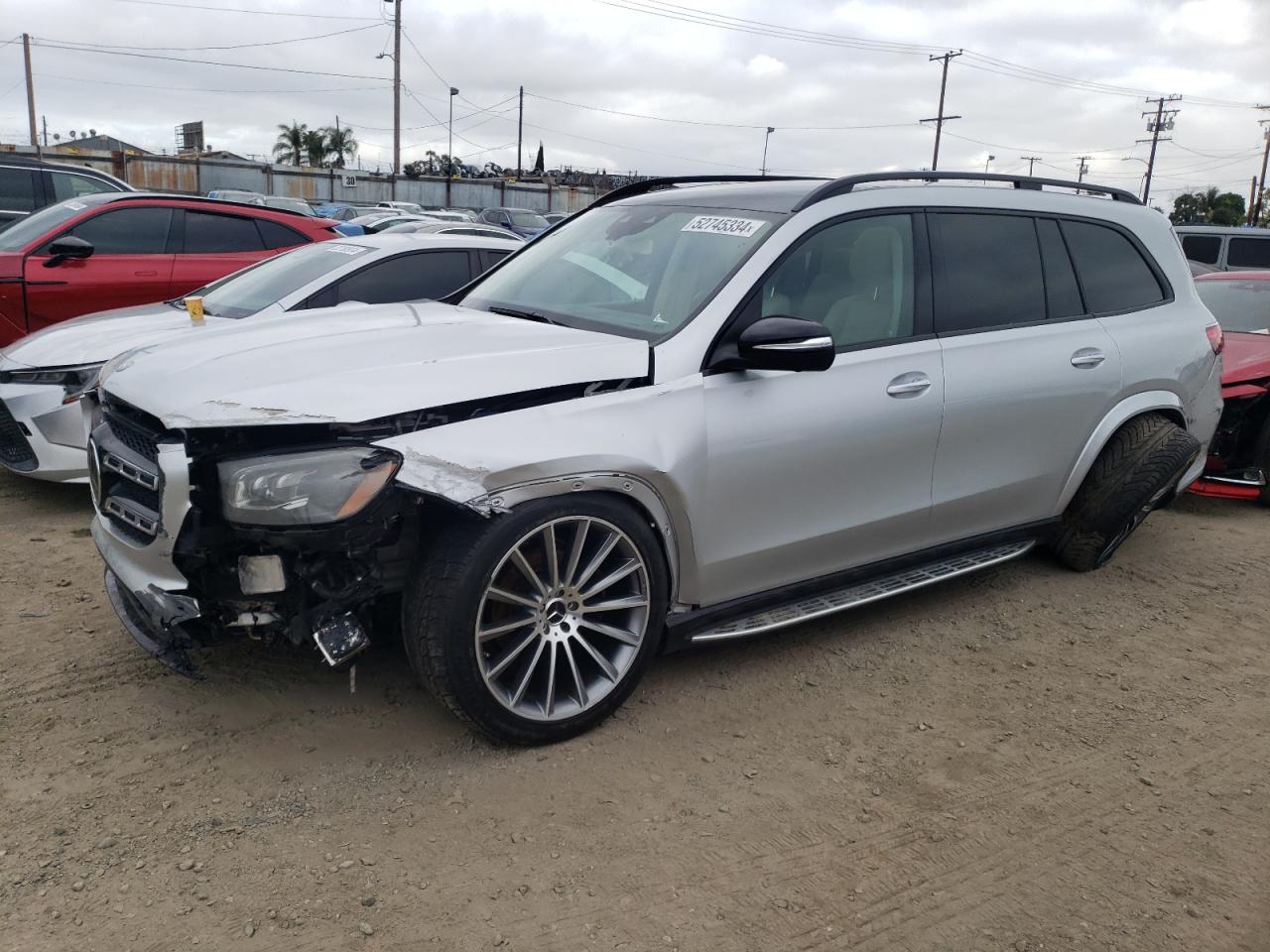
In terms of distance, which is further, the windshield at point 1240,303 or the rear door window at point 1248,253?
the rear door window at point 1248,253

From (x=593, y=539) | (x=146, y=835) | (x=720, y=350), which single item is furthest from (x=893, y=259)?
(x=146, y=835)

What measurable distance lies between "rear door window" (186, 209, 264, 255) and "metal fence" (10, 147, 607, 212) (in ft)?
92.9

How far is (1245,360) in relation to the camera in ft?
20.0

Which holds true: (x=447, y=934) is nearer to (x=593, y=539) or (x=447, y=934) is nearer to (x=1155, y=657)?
(x=593, y=539)

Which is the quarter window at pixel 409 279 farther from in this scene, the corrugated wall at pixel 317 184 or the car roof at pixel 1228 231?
the corrugated wall at pixel 317 184

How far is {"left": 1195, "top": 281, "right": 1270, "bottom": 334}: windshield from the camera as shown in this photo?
23.4 ft

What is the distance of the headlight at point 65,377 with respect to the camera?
4.95 m

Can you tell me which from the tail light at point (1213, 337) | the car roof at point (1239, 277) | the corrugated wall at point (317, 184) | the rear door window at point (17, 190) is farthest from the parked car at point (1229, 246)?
the corrugated wall at point (317, 184)

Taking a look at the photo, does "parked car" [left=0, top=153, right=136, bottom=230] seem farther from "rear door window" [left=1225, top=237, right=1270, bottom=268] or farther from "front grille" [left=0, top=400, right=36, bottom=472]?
"rear door window" [left=1225, top=237, right=1270, bottom=268]

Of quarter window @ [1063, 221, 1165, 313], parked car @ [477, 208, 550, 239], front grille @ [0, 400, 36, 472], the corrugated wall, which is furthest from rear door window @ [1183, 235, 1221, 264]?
the corrugated wall

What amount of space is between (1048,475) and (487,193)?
41873 mm

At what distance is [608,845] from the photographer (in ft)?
8.66

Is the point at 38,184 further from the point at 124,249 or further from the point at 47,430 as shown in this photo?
the point at 47,430

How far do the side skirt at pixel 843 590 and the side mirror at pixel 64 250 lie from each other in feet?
A: 17.9
